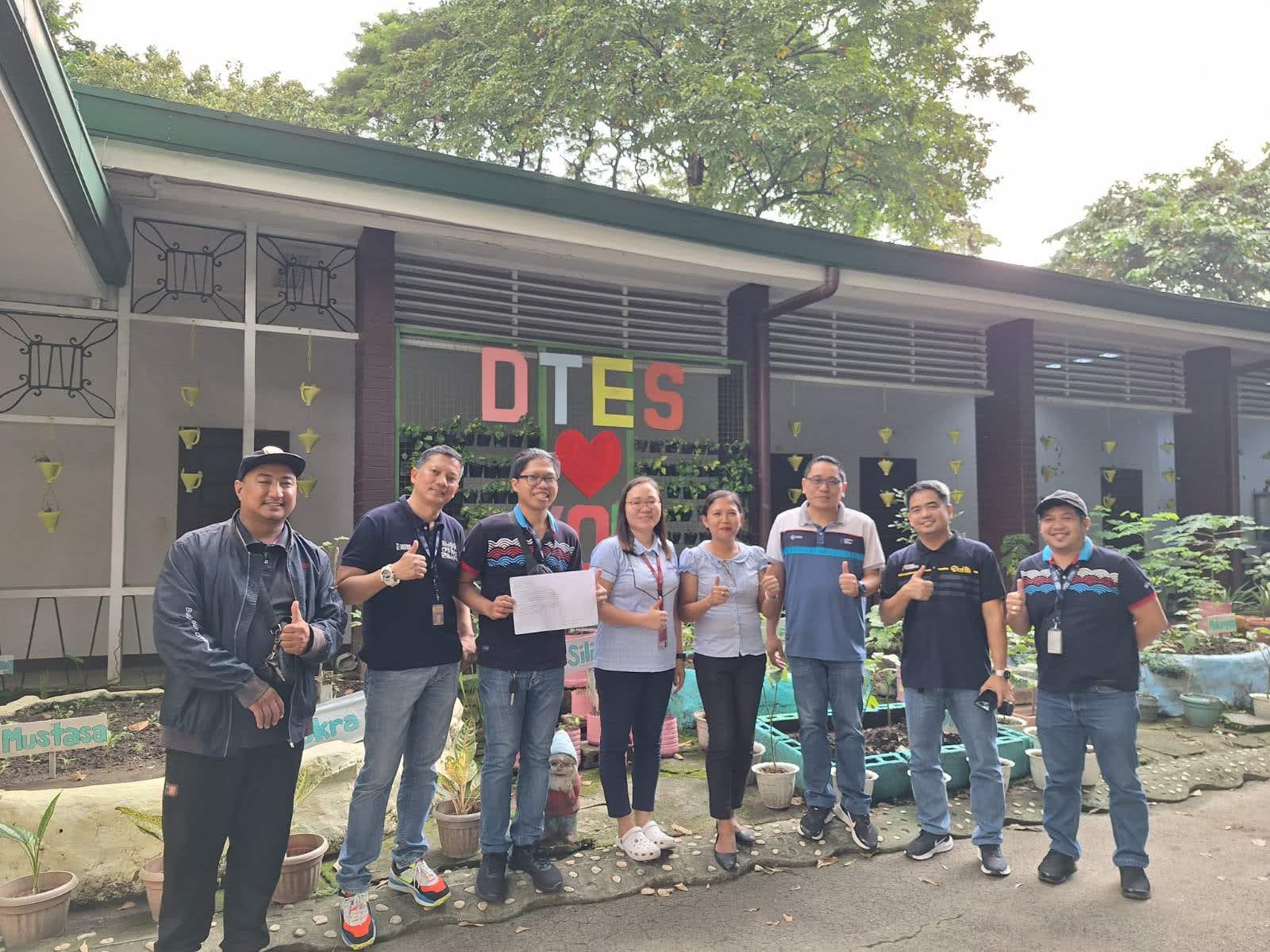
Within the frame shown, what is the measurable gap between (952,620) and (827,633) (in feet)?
1.88

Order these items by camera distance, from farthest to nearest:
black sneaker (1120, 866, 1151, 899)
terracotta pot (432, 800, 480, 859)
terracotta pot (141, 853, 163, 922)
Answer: terracotta pot (432, 800, 480, 859) → black sneaker (1120, 866, 1151, 899) → terracotta pot (141, 853, 163, 922)

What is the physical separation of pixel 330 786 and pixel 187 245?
542cm

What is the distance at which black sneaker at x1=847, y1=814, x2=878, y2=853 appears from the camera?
3934mm

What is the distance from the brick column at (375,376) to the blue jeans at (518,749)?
338 cm

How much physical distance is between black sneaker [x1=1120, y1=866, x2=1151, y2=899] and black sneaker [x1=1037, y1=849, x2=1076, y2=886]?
197mm

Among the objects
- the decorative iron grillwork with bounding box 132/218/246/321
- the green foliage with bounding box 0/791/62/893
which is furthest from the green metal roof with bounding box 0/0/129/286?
the green foliage with bounding box 0/791/62/893

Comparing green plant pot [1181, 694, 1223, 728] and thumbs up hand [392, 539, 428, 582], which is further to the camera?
green plant pot [1181, 694, 1223, 728]

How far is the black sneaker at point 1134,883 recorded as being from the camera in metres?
3.49

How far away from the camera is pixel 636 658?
12.0 ft

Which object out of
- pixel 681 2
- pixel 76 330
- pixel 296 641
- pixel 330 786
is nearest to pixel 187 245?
pixel 76 330

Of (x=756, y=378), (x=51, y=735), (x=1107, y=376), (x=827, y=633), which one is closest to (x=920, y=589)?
(x=827, y=633)

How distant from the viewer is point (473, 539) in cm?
354

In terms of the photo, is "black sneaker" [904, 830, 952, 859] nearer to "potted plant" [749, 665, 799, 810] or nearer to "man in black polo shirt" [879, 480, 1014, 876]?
"man in black polo shirt" [879, 480, 1014, 876]

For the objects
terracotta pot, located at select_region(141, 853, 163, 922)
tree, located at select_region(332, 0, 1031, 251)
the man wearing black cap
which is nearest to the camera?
the man wearing black cap
